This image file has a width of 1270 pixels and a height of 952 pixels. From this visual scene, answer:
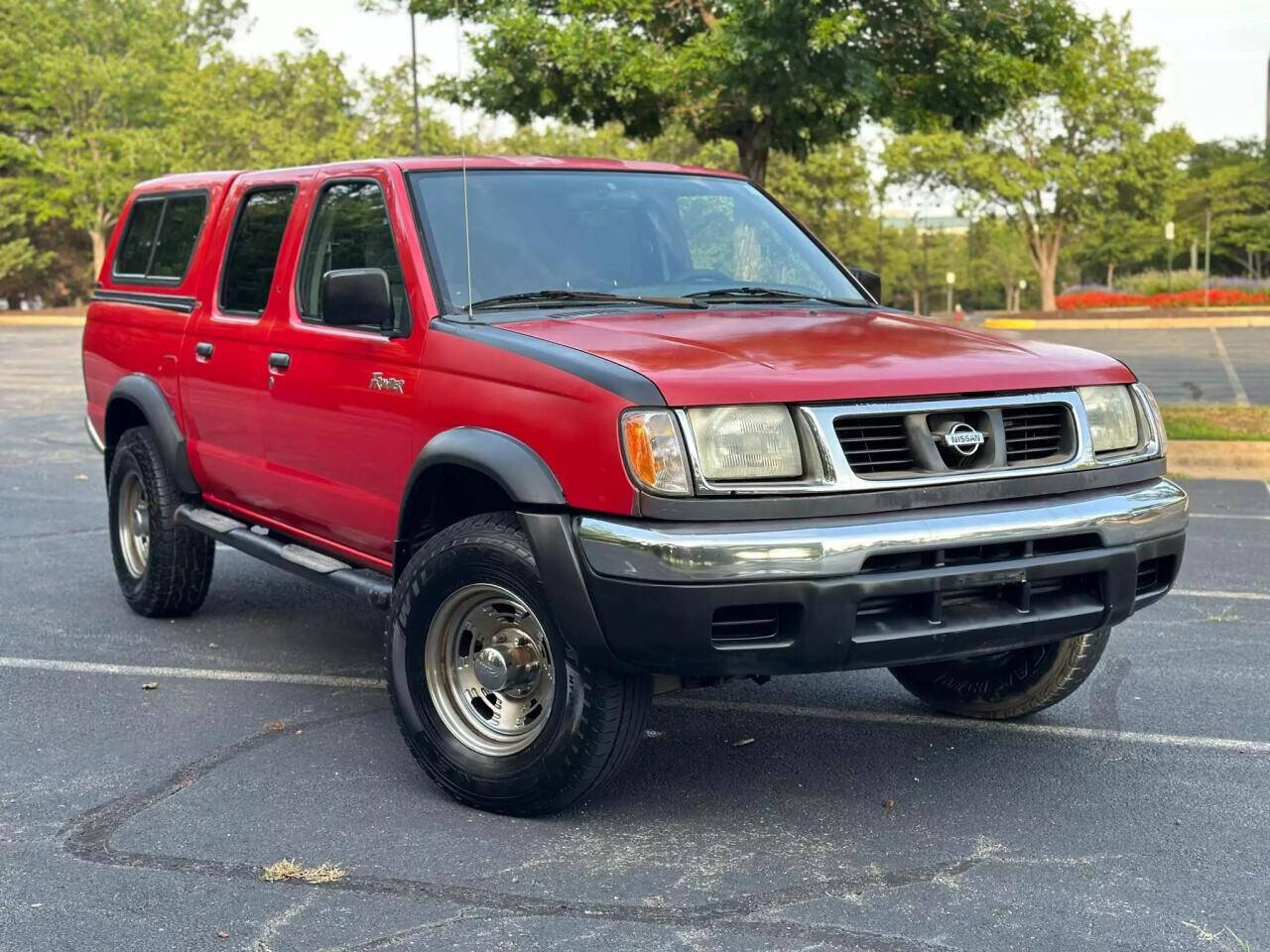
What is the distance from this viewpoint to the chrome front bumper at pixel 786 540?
3.86 m

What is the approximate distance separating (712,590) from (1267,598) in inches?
183

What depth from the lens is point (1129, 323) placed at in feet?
120

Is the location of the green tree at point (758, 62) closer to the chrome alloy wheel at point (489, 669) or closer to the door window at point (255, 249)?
the door window at point (255, 249)

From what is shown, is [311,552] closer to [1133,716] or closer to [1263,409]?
[1133,716]

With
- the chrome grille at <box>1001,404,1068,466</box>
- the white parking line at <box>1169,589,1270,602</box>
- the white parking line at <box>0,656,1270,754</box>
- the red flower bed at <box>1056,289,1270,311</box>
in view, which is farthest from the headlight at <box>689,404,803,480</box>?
the red flower bed at <box>1056,289,1270,311</box>

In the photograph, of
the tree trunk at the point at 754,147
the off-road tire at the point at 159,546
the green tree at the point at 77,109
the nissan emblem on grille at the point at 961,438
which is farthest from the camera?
the green tree at the point at 77,109

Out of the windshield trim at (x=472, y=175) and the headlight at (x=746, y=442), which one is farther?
the windshield trim at (x=472, y=175)

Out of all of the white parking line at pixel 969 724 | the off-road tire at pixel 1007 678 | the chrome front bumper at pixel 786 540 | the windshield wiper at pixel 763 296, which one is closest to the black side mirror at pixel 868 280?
the windshield wiper at pixel 763 296

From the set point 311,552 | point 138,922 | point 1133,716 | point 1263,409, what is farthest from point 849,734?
point 1263,409

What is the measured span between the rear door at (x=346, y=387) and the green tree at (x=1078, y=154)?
4315 cm

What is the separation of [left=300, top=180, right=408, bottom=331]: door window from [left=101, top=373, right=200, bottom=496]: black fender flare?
123cm

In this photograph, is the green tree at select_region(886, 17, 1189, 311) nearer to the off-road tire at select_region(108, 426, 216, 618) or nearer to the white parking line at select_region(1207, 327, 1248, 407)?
the white parking line at select_region(1207, 327, 1248, 407)

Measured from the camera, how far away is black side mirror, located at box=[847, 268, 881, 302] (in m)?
6.00

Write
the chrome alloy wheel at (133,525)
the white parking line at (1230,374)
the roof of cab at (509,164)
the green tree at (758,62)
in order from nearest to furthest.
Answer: the roof of cab at (509,164) → the chrome alloy wheel at (133,525) → the green tree at (758,62) → the white parking line at (1230,374)
